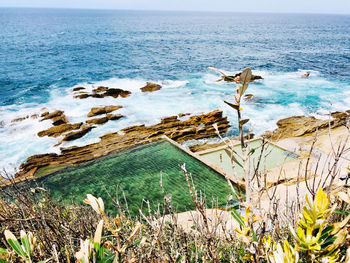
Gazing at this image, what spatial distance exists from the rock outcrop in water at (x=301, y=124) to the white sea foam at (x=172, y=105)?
649 mm

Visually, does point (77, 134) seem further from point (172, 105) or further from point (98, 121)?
point (172, 105)

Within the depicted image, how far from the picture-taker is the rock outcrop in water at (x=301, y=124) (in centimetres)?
1216

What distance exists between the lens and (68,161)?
408 inches

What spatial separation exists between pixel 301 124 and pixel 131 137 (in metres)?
8.92

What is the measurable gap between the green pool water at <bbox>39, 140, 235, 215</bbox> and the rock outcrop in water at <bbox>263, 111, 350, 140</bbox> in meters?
5.10

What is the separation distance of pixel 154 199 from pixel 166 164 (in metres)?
2.05

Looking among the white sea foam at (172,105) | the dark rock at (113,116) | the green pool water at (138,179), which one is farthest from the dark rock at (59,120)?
the green pool water at (138,179)

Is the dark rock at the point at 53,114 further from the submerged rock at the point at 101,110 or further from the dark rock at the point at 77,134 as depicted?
the dark rock at the point at 77,134

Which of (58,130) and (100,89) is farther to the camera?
(100,89)

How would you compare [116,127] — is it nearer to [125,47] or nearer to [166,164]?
[166,164]

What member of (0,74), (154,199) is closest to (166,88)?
(154,199)

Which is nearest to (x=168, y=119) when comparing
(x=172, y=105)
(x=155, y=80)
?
(x=172, y=105)

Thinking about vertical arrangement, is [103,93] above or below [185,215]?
above

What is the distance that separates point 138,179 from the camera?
842 cm
